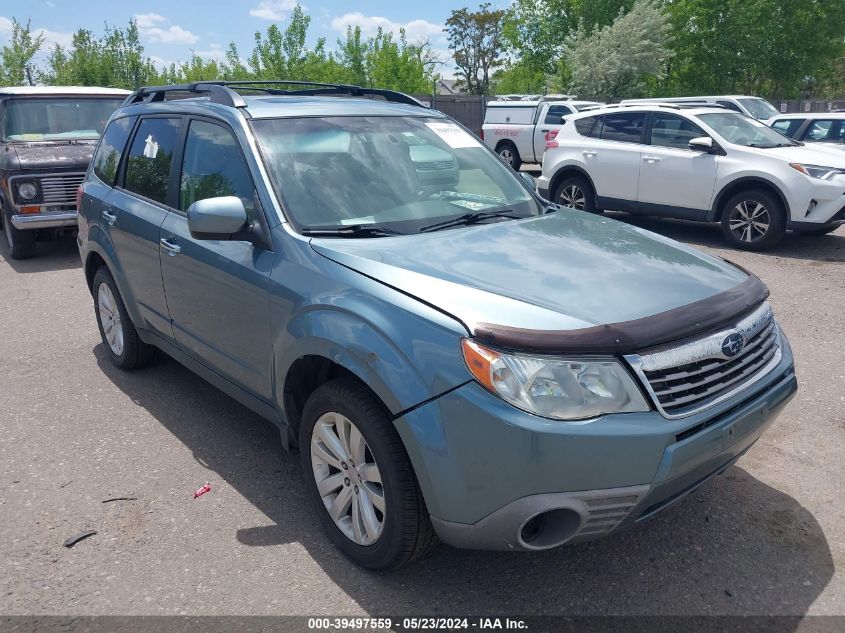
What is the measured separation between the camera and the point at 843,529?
3146mm

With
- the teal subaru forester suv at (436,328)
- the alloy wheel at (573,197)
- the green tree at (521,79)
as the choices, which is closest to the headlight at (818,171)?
the alloy wheel at (573,197)

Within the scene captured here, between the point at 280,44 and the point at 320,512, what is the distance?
32355 millimetres

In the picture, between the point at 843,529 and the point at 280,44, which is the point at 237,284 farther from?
the point at 280,44

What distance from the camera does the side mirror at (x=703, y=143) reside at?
9125 mm

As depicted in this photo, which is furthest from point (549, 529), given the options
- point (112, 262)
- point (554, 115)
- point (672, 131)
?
point (554, 115)

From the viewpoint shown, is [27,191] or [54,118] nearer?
[27,191]

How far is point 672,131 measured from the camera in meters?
9.78

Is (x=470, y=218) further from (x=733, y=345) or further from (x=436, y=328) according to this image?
(x=733, y=345)

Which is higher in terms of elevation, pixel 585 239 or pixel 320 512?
pixel 585 239

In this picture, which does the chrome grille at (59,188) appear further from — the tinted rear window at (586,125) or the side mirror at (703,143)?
the side mirror at (703,143)

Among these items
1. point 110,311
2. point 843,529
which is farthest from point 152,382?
point 843,529

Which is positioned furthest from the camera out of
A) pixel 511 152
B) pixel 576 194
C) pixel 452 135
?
pixel 511 152

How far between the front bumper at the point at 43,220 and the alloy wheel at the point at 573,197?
6.97 m

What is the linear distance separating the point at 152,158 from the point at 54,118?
21.7 ft
